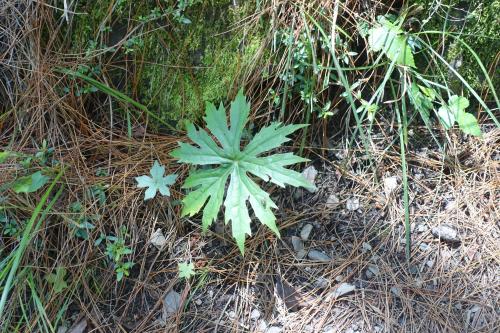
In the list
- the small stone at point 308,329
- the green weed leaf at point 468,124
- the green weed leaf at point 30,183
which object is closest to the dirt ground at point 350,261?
the small stone at point 308,329

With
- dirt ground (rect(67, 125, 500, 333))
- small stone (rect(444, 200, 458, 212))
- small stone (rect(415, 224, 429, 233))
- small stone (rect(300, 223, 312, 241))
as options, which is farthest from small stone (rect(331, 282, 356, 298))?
small stone (rect(444, 200, 458, 212))

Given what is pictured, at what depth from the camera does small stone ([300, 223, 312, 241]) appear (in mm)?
2018

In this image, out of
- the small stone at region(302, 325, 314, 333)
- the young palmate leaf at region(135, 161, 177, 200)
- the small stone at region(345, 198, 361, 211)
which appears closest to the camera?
the small stone at region(302, 325, 314, 333)

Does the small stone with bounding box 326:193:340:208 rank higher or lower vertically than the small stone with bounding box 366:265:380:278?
higher

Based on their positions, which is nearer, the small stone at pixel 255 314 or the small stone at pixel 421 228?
the small stone at pixel 255 314

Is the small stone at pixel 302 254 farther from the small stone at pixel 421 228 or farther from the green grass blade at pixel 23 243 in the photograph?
the green grass blade at pixel 23 243

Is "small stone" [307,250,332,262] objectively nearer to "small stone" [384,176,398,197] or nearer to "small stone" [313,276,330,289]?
"small stone" [313,276,330,289]

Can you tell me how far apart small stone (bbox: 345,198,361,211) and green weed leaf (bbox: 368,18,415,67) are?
0.58m

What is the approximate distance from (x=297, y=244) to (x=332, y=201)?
24cm

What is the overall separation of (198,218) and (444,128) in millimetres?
1098

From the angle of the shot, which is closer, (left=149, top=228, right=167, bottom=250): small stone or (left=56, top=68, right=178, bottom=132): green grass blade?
(left=149, top=228, right=167, bottom=250): small stone

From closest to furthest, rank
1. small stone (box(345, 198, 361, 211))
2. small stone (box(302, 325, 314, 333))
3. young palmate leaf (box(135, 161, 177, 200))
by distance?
small stone (box(302, 325, 314, 333)), young palmate leaf (box(135, 161, 177, 200)), small stone (box(345, 198, 361, 211))

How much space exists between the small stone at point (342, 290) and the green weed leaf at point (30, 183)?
47.3 inches

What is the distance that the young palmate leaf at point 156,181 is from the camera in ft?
6.37
